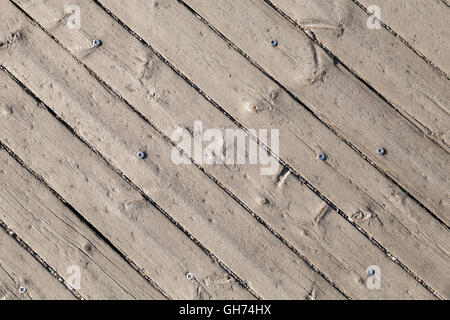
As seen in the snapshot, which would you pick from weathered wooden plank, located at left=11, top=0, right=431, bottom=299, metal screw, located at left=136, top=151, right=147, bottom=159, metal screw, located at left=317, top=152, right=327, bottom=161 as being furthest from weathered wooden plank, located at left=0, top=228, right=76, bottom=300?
metal screw, located at left=317, top=152, right=327, bottom=161

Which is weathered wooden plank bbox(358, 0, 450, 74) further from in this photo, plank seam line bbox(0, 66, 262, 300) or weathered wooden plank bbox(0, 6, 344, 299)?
plank seam line bbox(0, 66, 262, 300)

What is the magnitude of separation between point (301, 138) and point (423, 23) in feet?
2.61

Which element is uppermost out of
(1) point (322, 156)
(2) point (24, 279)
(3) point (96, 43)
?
(3) point (96, 43)

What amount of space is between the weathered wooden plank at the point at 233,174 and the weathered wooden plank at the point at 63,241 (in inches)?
→ 22.6

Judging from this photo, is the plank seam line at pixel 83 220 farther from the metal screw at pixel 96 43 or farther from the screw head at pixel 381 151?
the screw head at pixel 381 151

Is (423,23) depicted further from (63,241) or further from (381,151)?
(63,241)

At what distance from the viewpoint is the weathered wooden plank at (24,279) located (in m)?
2.20

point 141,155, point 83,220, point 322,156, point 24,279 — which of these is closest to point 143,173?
point 141,155

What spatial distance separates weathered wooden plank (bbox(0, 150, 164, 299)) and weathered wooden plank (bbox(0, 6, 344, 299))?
0.21ft

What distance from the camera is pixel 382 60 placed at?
230 centimetres

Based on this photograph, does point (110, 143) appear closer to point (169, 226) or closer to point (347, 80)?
point (169, 226)

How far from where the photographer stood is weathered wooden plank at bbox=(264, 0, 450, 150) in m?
2.27

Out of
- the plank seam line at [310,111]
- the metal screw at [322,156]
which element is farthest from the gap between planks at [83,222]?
the metal screw at [322,156]
